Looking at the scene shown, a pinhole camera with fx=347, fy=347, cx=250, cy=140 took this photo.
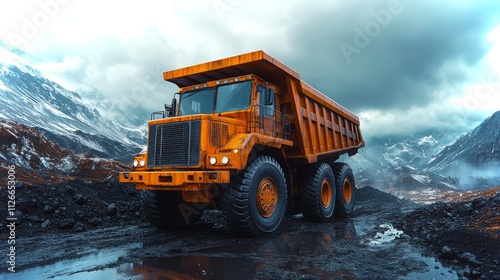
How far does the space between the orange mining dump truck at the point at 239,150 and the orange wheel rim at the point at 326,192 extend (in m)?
0.03

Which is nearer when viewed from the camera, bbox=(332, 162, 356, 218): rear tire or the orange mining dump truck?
the orange mining dump truck

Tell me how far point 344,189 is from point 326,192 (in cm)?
181

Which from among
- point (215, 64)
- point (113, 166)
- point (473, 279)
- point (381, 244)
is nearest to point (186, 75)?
point (215, 64)

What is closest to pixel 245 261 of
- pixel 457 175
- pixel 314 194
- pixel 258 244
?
pixel 258 244

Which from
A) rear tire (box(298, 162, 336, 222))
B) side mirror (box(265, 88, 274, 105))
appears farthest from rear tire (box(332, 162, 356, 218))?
side mirror (box(265, 88, 274, 105))

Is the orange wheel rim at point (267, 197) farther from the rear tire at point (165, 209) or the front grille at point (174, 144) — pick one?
the rear tire at point (165, 209)

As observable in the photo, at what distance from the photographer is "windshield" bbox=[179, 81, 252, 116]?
6.94 m

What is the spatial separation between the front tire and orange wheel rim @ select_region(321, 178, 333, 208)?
91.8 inches

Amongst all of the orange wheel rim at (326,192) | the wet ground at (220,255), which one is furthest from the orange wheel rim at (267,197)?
the orange wheel rim at (326,192)

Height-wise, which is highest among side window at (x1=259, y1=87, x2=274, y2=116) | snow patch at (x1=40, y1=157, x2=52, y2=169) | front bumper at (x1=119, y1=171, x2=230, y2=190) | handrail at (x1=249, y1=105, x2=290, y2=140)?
snow patch at (x1=40, y1=157, x2=52, y2=169)

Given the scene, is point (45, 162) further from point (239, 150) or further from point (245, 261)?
point (245, 261)

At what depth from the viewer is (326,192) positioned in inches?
352

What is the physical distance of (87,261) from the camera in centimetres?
471

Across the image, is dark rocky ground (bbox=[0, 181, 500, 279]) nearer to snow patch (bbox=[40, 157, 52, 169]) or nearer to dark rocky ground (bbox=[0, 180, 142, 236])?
dark rocky ground (bbox=[0, 180, 142, 236])
